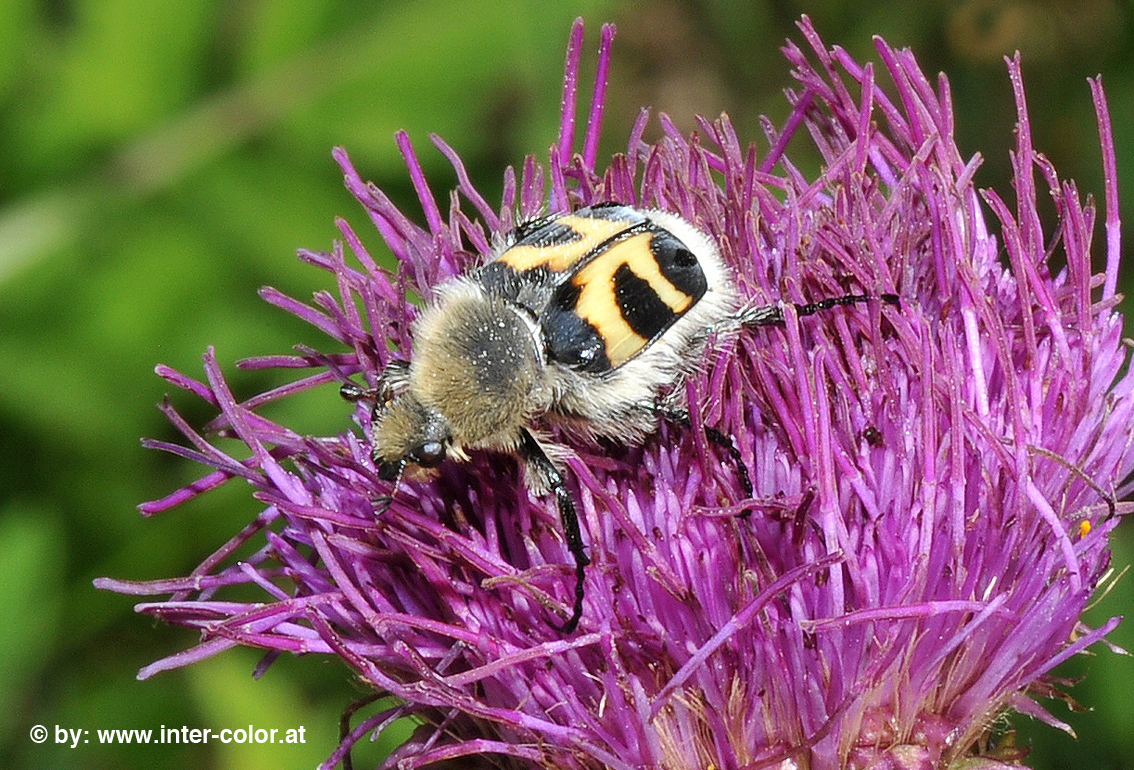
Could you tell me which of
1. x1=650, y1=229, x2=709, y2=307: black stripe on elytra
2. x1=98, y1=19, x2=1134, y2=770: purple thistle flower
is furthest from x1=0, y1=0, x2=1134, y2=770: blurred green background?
x1=650, y1=229, x2=709, y2=307: black stripe on elytra

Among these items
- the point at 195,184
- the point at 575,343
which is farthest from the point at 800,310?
the point at 195,184

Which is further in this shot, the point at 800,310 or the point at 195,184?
the point at 195,184

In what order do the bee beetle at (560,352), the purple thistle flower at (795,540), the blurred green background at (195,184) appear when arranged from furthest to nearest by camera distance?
the blurred green background at (195,184)
the bee beetle at (560,352)
the purple thistle flower at (795,540)

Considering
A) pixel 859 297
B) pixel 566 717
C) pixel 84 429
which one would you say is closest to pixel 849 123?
pixel 859 297

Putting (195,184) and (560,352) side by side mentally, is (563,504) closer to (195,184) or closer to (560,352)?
(560,352)

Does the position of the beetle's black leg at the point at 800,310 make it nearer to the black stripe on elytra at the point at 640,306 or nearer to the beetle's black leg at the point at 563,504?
the black stripe on elytra at the point at 640,306

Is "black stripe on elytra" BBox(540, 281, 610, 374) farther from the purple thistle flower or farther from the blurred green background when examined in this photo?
the blurred green background

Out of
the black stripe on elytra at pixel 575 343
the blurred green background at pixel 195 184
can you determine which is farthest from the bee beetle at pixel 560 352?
the blurred green background at pixel 195 184
